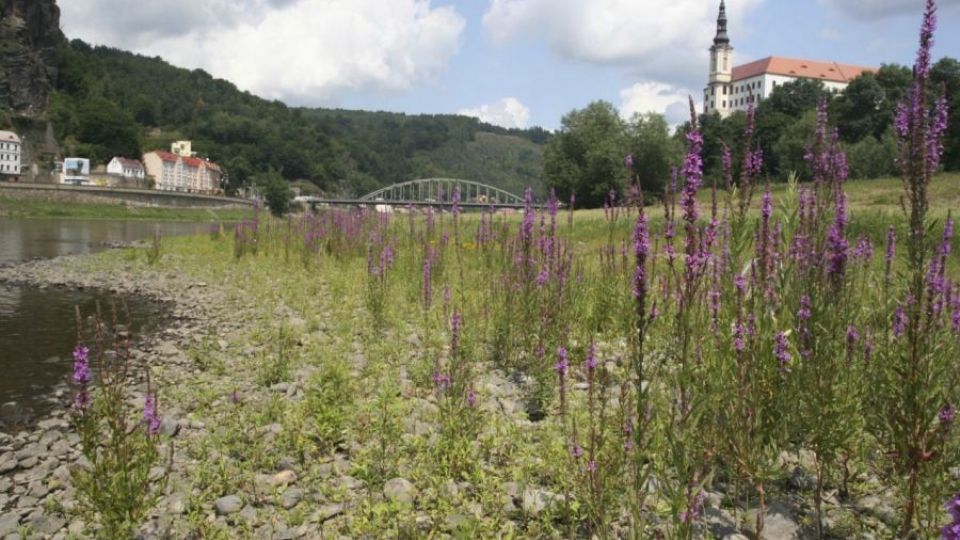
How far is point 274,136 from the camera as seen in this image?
640 ft

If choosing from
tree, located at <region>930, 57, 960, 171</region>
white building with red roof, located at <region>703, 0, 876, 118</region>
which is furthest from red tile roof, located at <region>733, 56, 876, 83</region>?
tree, located at <region>930, 57, 960, 171</region>

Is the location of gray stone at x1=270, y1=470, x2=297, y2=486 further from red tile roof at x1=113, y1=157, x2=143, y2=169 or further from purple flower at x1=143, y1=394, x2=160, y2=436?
red tile roof at x1=113, y1=157, x2=143, y2=169

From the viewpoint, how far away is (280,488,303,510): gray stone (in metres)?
4.56

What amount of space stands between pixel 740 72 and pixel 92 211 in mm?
158304

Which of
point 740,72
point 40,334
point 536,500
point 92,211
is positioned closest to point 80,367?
point 536,500

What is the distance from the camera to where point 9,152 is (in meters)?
117

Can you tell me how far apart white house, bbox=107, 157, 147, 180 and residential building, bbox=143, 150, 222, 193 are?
3640 mm

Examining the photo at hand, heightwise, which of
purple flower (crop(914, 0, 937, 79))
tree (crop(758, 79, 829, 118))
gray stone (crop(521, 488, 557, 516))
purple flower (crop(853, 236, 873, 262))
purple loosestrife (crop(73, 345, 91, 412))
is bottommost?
gray stone (crop(521, 488, 557, 516))

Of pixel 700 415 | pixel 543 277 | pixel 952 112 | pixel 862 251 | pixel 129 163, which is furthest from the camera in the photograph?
pixel 129 163

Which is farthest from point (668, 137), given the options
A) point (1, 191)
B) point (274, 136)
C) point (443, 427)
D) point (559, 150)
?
point (274, 136)

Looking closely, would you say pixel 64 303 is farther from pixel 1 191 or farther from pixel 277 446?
pixel 1 191

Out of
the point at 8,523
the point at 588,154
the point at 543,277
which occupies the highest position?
the point at 588,154

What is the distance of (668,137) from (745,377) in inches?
2956

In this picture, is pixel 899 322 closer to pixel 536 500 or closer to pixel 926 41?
pixel 926 41
